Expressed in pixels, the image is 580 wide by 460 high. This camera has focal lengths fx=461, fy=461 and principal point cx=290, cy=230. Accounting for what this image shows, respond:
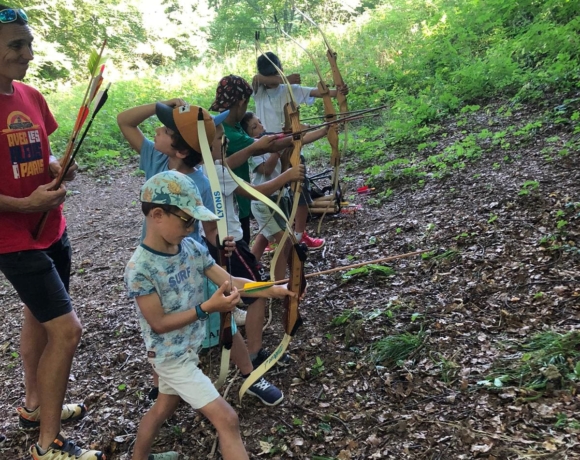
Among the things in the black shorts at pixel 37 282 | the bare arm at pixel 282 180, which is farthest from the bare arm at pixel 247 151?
the black shorts at pixel 37 282

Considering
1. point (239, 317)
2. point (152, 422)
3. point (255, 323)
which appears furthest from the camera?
point (239, 317)

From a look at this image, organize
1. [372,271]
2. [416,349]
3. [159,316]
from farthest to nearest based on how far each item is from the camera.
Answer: [372,271] → [416,349] → [159,316]

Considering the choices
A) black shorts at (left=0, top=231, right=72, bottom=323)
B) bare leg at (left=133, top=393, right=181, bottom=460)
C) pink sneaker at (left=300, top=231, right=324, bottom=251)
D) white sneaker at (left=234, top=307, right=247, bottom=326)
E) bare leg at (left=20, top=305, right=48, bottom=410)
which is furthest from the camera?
pink sneaker at (left=300, top=231, right=324, bottom=251)

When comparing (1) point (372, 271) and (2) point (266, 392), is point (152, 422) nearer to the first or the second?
(2) point (266, 392)

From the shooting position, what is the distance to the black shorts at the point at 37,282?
1.99 meters

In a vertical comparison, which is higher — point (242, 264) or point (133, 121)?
point (133, 121)

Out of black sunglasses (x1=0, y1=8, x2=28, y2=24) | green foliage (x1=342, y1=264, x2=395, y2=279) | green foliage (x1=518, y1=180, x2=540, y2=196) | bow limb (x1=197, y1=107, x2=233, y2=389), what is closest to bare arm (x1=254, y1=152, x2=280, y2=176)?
green foliage (x1=342, y1=264, x2=395, y2=279)

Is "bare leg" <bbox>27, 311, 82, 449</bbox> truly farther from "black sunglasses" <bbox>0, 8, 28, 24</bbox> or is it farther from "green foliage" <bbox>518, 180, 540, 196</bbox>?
"green foliage" <bbox>518, 180, 540, 196</bbox>

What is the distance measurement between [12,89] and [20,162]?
335 mm

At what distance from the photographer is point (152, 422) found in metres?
1.90

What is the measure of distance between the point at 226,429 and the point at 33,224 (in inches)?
49.6

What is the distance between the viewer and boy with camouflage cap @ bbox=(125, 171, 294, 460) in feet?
5.62

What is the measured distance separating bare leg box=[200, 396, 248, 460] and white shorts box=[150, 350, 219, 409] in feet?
0.12

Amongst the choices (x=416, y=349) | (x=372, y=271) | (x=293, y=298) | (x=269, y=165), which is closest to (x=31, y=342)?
(x=293, y=298)
